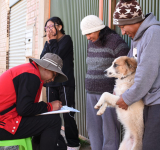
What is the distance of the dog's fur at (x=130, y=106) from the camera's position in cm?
237

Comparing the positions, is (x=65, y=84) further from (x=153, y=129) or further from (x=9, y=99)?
(x=153, y=129)

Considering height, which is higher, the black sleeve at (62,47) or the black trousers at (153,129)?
the black sleeve at (62,47)

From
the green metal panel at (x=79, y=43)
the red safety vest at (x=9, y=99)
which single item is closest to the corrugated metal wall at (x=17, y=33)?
the green metal panel at (x=79, y=43)

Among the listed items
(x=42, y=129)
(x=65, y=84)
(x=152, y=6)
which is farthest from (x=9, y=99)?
(x=152, y=6)

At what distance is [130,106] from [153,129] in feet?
1.49

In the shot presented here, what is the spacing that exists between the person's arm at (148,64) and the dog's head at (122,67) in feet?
1.53

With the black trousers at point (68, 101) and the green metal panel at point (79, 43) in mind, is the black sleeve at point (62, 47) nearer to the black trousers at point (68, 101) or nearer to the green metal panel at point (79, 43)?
the black trousers at point (68, 101)

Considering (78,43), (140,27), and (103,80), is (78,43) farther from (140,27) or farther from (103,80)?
(140,27)

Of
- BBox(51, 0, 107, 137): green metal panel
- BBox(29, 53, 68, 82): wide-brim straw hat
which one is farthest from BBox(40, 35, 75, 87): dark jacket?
BBox(29, 53, 68, 82): wide-brim straw hat

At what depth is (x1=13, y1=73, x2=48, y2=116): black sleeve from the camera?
7.48 feet

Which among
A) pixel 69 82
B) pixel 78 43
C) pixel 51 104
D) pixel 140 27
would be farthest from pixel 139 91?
pixel 78 43

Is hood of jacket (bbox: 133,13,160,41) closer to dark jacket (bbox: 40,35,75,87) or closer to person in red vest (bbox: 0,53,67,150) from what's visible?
person in red vest (bbox: 0,53,67,150)

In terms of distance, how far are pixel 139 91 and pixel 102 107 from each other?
2.08 ft

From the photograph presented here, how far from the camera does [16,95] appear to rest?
233 centimetres
